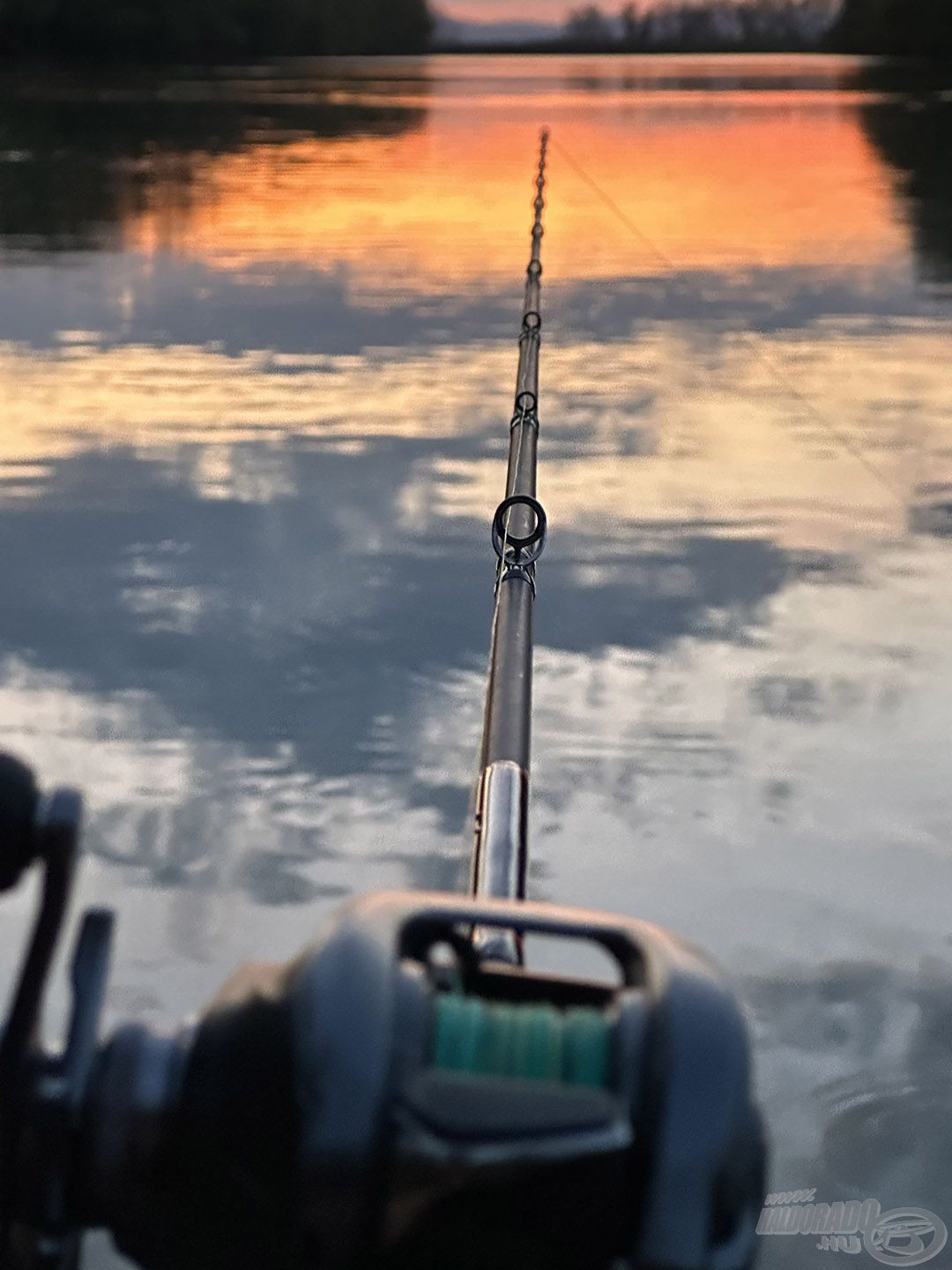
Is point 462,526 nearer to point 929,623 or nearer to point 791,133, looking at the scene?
point 929,623

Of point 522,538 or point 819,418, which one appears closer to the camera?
point 522,538

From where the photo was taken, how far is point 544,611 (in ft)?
15.3

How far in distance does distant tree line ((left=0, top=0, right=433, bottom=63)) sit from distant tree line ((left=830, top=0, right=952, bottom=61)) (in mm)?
23737

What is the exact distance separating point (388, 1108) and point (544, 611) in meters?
3.92

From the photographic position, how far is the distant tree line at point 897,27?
69.4 m

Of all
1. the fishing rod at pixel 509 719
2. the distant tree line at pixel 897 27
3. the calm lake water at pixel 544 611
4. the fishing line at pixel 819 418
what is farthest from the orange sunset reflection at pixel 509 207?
the distant tree line at pixel 897 27

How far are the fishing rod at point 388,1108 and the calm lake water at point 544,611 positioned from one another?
4.75 feet

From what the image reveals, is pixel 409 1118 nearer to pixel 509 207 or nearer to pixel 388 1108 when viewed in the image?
pixel 388 1108

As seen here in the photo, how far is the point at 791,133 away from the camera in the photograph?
2797 cm

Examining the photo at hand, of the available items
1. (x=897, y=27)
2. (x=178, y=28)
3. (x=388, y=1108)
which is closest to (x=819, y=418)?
(x=388, y=1108)

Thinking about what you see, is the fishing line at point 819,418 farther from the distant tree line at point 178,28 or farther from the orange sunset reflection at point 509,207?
the distant tree line at point 178,28

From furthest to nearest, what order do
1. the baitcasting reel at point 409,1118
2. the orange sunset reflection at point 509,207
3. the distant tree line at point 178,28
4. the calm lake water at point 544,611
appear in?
the distant tree line at point 178,28 < the orange sunset reflection at point 509,207 < the calm lake water at point 544,611 < the baitcasting reel at point 409,1118

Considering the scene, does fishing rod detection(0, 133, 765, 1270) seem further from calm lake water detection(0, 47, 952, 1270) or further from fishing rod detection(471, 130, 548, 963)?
calm lake water detection(0, 47, 952, 1270)

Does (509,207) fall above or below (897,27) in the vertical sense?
below
